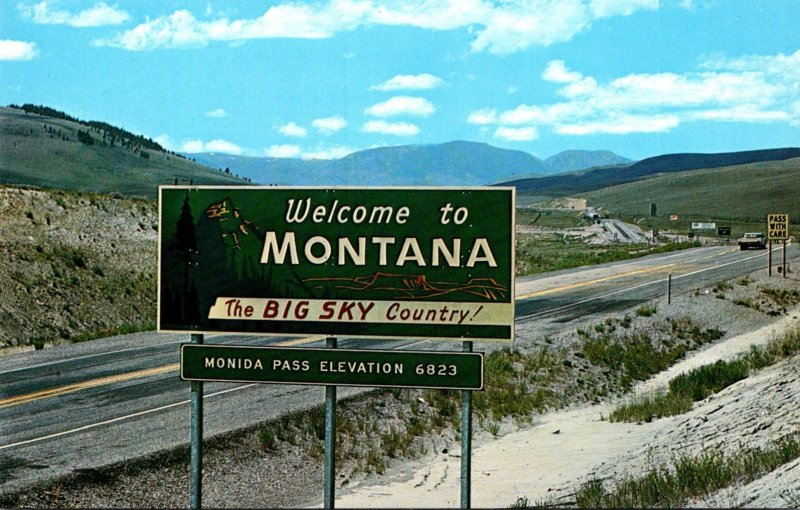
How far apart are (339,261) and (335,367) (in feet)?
3.48

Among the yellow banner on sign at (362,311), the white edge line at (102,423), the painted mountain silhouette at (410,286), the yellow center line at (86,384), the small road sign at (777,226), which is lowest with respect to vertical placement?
the white edge line at (102,423)

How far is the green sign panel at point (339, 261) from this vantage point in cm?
895

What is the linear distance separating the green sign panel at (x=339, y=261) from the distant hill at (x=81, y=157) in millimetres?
85611

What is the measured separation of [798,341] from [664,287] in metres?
15.8

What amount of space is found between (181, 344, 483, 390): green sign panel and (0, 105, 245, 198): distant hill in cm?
8589

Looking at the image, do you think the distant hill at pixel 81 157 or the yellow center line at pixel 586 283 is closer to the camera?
the yellow center line at pixel 586 283

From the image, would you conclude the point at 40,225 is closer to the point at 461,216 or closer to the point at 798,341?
the point at 798,341

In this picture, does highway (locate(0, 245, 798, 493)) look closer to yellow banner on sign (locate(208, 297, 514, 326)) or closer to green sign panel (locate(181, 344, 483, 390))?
green sign panel (locate(181, 344, 483, 390))

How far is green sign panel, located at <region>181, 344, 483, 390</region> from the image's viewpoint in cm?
887

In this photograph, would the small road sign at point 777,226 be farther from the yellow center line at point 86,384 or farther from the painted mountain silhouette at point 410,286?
the painted mountain silhouette at point 410,286

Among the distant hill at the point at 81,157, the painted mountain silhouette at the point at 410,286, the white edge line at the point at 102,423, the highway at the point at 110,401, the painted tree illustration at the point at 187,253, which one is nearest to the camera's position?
the painted mountain silhouette at the point at 410,286

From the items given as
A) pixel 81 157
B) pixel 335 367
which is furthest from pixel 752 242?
pixel 81 157

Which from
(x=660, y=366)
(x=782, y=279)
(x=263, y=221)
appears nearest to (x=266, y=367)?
(x=263, y=221)

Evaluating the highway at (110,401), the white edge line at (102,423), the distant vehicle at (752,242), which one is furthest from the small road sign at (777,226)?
the distant vehicle at (752,242)
